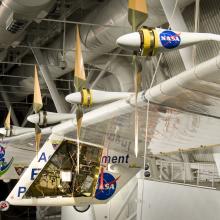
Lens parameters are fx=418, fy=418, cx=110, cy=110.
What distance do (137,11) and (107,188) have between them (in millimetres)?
7767

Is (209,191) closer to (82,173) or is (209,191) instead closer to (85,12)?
(82,173)

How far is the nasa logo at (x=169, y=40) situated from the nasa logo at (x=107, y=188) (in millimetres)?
7410

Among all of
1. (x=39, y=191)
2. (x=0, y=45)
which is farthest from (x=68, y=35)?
(x=39, y=191)

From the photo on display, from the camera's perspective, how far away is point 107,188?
11.6 metres

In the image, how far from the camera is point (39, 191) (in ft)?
34.9

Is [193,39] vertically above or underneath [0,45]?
underneath

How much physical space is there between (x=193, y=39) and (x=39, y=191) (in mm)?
7223

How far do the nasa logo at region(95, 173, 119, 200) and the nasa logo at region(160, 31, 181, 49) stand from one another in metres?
7.41

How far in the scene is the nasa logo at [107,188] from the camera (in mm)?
11344

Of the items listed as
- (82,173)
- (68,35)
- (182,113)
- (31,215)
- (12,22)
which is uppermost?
(68,35)

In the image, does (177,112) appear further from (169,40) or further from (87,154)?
(87,154)

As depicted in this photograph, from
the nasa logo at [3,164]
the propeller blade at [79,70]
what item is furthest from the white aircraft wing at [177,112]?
the nasa logo at [3,164]

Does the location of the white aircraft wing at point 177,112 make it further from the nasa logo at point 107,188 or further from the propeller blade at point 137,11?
the nasa logo at point 107,188

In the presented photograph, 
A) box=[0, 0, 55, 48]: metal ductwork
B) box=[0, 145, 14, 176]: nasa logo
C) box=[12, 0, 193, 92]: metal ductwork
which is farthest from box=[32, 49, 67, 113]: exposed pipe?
box=[0, 145, 14, 176]: nasa logo
